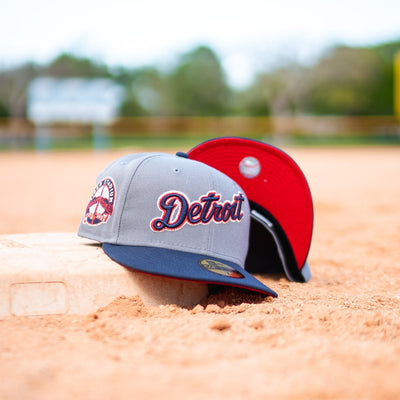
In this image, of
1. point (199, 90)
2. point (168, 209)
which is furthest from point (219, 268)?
point (199, 90)

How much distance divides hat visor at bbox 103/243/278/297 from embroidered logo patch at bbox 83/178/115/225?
121 millimetres

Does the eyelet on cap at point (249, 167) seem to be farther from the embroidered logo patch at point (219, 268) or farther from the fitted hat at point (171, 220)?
the embroidered logo patch at point (219, 268)

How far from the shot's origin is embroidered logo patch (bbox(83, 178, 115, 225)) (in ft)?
6.31

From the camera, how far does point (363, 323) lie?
1.63m

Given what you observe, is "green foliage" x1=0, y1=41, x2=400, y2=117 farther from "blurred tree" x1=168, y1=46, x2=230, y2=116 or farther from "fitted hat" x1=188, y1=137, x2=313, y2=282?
"fitted hat" x1=188, y1=137, x2=313, y2=282

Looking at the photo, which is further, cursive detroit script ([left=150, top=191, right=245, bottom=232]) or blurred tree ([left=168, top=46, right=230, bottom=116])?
blurred tree ([left=168, top=46, right=230, bottom=116])

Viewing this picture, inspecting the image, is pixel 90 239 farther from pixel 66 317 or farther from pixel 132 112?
pixel 132 112

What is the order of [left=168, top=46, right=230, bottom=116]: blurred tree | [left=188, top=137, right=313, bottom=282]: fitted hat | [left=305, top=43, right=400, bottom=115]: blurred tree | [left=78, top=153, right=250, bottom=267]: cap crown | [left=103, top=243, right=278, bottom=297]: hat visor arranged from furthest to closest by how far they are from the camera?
1. [left=168, top=46, right=230, bottom=116]: blurred tree
2. [left=305, top=43, right=400, bottom=115]: blurred tree
3. [left=188, top=137, right=313, bottom=282]: fitted hat
4. [left=78, top=153, right=250, bottom=267]: cap crown
5. [left=103, top=243, right=278, bottom=297]: hat visor

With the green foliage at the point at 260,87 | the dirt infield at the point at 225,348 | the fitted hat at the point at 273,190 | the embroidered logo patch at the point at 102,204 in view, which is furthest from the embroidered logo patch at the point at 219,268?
the green foliage at the point at 260,87

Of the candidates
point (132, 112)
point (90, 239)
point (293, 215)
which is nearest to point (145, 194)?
point (90, 239)

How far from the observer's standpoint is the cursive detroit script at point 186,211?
1854 mm

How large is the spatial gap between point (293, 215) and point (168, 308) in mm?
840

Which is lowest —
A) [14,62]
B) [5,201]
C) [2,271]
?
[5,201]

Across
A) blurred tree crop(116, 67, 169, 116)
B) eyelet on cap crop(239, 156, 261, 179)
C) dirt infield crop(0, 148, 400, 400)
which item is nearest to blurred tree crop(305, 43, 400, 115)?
blurred tree crop(116, 67, 169, 116)
